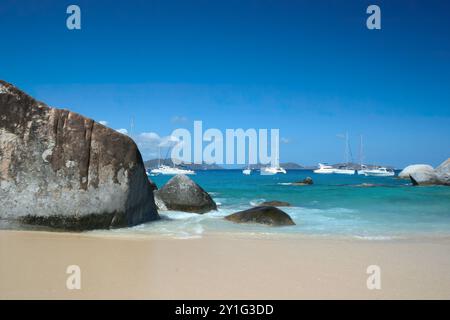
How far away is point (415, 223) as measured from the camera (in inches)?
460

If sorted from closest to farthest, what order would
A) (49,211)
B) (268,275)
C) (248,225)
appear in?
(268,275) → (49,211) → (248,225)

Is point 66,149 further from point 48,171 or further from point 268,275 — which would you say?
point 268,275

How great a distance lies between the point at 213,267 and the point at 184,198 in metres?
9.16

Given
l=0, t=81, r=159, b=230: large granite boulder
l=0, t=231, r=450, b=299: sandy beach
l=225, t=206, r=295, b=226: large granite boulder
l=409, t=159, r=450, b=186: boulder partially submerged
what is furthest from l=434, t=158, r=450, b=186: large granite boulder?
l=0, t=81, r=159, b=230: large granite boulder

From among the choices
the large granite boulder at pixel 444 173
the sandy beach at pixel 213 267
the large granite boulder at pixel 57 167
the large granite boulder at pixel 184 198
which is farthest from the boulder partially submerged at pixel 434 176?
the large granite boulder at pixel 57 167

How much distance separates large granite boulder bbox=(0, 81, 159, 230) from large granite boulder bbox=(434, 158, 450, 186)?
134 feet

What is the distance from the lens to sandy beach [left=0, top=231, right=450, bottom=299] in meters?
3.98

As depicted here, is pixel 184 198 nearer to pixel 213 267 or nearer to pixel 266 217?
pixel 266 217

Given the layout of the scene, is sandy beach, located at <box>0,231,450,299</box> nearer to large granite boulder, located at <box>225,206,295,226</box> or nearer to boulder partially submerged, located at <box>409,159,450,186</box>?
large granite boulder, located at <box>225,206,295,226</box>

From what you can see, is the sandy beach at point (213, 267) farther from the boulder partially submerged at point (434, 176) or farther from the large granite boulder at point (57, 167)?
the boulder partially submerged at point (434, 176)

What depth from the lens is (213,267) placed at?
503 centimetres

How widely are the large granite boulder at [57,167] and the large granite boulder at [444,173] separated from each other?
40.9 m
